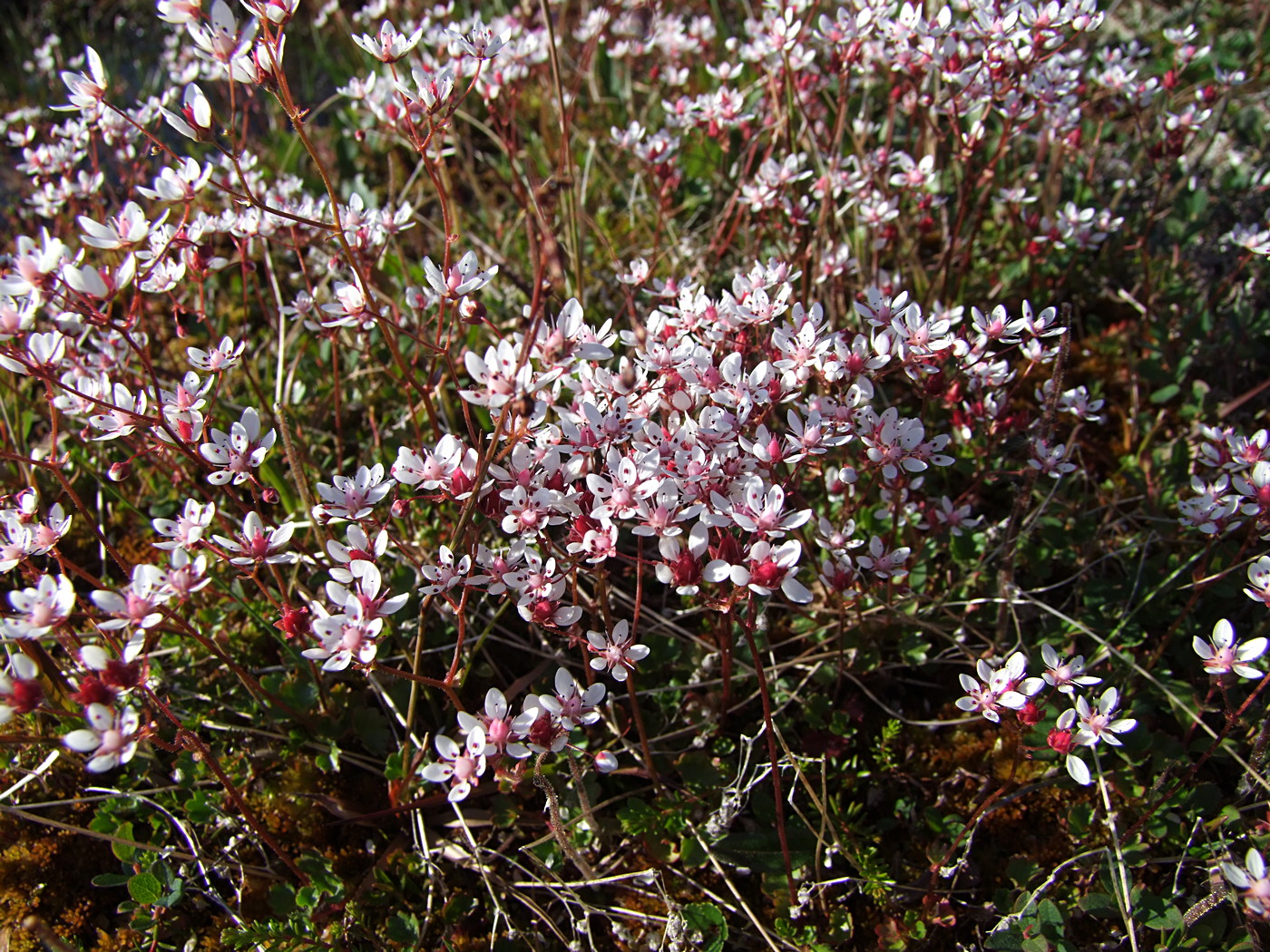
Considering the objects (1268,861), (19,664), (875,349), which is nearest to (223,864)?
(19,664)

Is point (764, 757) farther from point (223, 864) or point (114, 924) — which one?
point (114, 924)

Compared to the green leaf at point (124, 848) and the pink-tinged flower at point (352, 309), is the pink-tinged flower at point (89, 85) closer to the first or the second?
the pink-tinged flower at point (352, 309)

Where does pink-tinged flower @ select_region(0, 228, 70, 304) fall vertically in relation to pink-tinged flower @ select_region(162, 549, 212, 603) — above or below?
above

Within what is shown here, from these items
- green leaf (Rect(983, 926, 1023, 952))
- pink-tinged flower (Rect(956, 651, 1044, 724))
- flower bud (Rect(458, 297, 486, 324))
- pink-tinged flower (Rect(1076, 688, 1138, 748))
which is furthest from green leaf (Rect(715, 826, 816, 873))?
flower bud (Rect(458, 297, 486, 324))

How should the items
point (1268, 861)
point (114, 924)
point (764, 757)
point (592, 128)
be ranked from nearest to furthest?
point (1268, 861), point (114, 924), point (764, 757), point (592, 128)

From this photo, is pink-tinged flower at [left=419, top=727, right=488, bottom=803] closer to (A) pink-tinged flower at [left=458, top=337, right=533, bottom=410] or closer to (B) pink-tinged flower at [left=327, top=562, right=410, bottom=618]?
(B) pink-tinged flower at [left=327, top=562, right=410, bottom=618]
